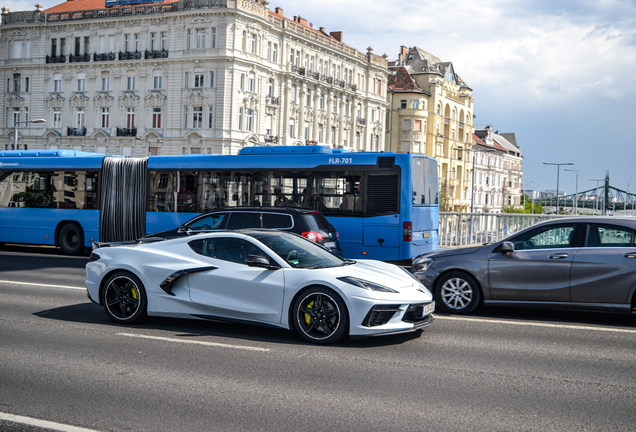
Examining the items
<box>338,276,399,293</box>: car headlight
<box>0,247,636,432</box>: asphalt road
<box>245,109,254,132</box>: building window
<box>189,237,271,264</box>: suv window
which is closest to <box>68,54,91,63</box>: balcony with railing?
<box>245,109,254,132</box>: building window

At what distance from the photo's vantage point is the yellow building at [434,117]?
8581 cm

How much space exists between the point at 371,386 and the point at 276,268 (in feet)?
7.67

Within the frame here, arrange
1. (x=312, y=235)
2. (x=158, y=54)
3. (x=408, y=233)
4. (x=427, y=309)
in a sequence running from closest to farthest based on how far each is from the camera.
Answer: (x=427, y=309) → (x=312, y=235) → (x=408, y=233) → (x=158, y=54)

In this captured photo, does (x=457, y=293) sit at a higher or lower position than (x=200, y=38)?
lower

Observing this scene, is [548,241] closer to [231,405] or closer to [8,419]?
[231,405]

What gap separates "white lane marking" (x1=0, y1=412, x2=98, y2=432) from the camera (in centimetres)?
480

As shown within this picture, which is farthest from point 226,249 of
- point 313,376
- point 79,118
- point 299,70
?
point 299,70

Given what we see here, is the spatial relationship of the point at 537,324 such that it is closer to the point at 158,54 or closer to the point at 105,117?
the point at 158,54

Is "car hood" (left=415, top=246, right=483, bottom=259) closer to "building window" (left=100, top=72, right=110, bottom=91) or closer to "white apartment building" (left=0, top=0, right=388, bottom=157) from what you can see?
"white apartment building" (left=0, top=0, right=388, bottom=157)

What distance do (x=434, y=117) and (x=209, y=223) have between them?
77619 millimetres

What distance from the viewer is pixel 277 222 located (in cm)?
1438

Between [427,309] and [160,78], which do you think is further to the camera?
[160,78]

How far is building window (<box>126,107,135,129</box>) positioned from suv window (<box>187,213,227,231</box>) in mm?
47359

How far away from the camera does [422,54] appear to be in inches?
3644
